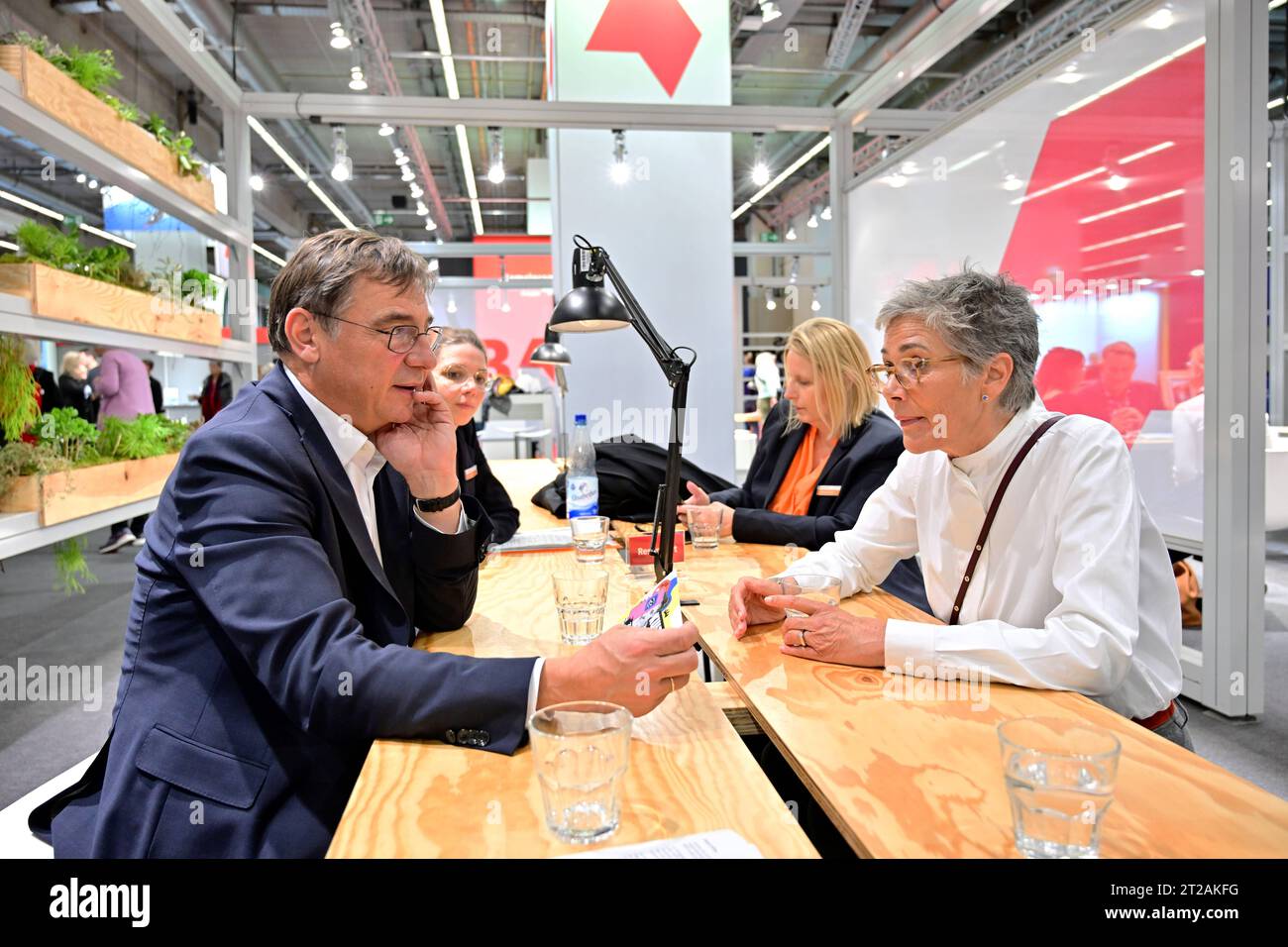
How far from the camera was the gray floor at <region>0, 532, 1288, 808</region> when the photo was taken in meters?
2.97

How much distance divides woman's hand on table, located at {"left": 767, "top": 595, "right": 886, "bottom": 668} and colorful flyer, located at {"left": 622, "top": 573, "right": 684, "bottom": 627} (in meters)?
0.31

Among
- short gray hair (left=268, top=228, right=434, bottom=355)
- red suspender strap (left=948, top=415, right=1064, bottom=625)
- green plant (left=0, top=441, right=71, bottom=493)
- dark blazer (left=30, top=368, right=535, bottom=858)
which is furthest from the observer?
green plant (left=0, top=441, right=71, bottom=493)

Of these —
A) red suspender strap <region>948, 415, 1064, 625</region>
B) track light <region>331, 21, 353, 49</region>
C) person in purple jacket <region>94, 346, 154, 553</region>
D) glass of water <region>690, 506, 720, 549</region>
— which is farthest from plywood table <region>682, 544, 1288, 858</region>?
track light <region>331, 21, 353, 49</region>

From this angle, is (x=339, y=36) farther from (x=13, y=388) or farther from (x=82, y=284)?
(x=13, y=388)

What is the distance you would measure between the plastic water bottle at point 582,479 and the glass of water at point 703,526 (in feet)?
1.49

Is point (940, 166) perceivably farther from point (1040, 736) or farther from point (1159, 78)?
point (1040, 736)

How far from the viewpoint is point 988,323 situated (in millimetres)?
1705

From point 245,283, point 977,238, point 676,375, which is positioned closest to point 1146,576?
point 676,375

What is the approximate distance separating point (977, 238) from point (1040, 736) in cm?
398

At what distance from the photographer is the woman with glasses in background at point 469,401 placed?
300cm

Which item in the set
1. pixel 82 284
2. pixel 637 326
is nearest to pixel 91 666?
pixel 82 284

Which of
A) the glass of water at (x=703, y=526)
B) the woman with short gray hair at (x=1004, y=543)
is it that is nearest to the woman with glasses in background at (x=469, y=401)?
the glass of water at (x=703, y=526)

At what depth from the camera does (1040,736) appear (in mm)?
929

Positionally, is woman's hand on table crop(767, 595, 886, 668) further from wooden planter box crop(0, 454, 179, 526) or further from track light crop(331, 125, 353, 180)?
track light crop(331, 125, 353, 180)
